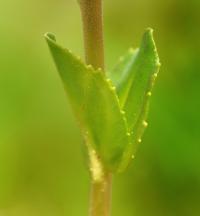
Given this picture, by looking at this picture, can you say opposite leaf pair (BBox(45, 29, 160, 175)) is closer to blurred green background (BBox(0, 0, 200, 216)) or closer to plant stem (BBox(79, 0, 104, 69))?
plant stem (BBox(79, 0, 104, 69))

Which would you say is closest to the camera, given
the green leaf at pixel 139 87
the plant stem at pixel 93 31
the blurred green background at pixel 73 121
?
the plant stem at pixel 93 31

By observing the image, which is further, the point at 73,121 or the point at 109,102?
the point at 73,121

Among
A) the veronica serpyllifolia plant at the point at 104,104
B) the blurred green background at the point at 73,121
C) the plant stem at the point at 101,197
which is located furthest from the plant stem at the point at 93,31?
the blurred green background at the point at 73,121

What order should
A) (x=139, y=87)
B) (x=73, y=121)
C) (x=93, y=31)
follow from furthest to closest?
1. (x=73, y=121)
2. (x=139, y=87)
3. (x=93, y=31)

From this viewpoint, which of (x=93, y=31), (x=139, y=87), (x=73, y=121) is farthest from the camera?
(x=73, y=121)

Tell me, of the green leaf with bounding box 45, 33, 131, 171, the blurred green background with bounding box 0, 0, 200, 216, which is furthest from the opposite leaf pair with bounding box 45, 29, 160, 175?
the blurred green background with bounding box 0, 0, 200, 216

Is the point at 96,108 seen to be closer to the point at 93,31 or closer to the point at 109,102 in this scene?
the point at 109,102

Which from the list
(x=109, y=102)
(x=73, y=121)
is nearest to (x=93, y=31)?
(x=109, y=102)

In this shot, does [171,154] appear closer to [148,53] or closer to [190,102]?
[190,102]

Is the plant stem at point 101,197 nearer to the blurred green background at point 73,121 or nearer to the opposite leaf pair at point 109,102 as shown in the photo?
the opposite leaf pair at point 109,102
